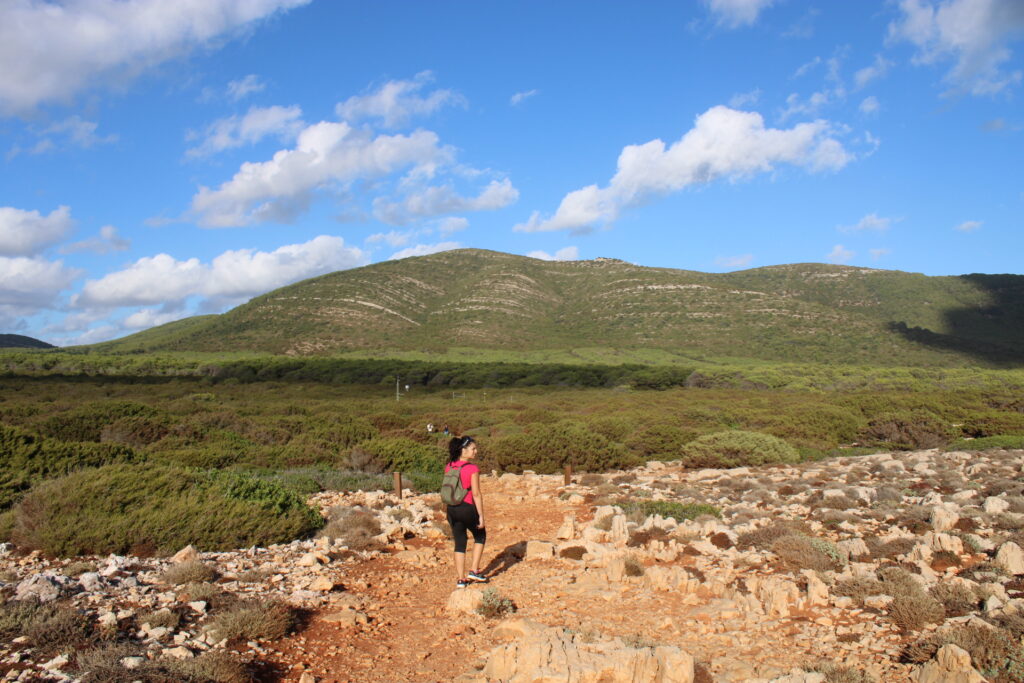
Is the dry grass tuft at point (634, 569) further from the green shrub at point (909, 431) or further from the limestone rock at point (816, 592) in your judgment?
the green shrub at point (909, 431)

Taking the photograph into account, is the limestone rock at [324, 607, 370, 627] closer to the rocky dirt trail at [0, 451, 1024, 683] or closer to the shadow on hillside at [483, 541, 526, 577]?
the rocky dirt trail at [0, 451, 1024, 683]

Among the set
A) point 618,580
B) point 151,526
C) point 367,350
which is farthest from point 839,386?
point 367,350

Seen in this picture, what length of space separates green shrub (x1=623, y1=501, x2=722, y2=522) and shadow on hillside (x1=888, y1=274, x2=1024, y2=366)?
275 feet

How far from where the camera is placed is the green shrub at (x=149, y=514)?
702cm

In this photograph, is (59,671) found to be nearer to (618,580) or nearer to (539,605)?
(539,605)

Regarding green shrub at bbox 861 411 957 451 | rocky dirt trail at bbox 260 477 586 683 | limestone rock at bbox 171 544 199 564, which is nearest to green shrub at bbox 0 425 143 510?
limestone rock at bbox 171 544 199 564

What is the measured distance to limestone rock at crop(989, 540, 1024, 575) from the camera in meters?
5.92

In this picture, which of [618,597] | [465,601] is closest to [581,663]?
[465,601]

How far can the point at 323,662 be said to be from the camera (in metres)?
4.96

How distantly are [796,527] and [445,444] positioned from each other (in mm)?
11725

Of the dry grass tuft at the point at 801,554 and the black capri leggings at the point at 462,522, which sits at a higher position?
the black capri leggings at the point at 462,522

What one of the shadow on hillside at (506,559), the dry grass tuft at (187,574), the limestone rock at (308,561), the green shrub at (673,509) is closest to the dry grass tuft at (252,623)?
the dry grass tuft at (187,574)

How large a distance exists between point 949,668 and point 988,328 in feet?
383

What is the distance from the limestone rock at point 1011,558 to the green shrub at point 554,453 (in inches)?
441
